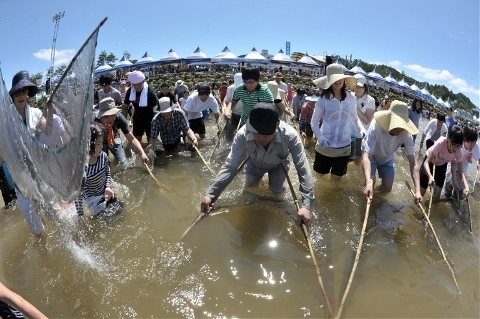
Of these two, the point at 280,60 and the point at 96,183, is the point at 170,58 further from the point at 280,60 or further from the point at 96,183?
the point at 96,183

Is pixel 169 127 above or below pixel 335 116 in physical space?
below

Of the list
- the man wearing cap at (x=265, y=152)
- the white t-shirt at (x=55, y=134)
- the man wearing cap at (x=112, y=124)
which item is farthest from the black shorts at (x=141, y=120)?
the white t-shirt at (x=55, y=134)

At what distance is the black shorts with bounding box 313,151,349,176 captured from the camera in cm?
479

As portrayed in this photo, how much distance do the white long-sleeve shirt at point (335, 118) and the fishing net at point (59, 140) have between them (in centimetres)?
325

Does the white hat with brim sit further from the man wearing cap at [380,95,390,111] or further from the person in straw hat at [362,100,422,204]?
the man wearing cap at [380,95,390,111]

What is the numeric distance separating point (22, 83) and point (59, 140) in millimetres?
1168

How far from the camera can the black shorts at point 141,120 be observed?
6.53 metres

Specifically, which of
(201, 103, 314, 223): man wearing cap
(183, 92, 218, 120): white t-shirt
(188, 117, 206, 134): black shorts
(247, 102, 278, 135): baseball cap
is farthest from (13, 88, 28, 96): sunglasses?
(188, 117, 206, 134): black shorts

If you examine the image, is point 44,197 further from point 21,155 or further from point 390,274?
point 390,274

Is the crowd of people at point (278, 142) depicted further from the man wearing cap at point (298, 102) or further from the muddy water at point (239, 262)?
the man wearing cap at point (298, 102)

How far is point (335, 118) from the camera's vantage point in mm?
4527

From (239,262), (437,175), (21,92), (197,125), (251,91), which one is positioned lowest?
(239,262)

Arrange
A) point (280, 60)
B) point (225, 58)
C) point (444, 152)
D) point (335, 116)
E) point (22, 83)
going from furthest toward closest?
point (280, 60) → point (225, 58) → point (444, 152) → point (335, 116) → point (22, 83)

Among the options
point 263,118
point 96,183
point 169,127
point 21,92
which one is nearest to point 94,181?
point 96,183
